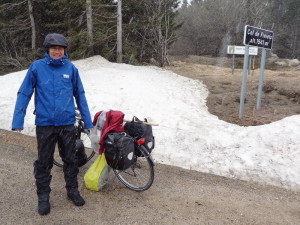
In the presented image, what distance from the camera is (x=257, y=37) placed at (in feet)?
23.2

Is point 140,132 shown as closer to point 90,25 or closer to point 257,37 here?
point 257,37

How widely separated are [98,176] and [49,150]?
A: 0.87m

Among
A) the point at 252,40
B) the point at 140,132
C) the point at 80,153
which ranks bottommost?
the point at 80,153

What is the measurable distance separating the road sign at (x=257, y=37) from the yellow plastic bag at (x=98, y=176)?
15.4 feet

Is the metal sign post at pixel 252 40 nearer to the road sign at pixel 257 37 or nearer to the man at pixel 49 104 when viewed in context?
the road sign at pixel 257 37

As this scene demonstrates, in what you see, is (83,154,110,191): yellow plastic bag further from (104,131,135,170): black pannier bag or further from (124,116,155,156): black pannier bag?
(124,116,155,156): black pannier bag

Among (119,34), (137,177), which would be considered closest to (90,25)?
(119,34)

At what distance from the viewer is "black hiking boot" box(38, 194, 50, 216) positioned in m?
3.45

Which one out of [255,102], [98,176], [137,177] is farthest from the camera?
[255,102]

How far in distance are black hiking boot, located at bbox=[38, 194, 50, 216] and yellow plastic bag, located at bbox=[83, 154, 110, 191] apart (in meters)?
0.66

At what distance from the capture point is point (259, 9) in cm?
3259

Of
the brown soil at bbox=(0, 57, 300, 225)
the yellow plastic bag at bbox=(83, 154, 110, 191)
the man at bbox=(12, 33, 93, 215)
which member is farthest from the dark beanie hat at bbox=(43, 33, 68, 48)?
the brown soil at bbox=(0, 57, 300, 225)

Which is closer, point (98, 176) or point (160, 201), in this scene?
point (160, 201)

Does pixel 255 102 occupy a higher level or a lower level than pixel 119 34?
lower
